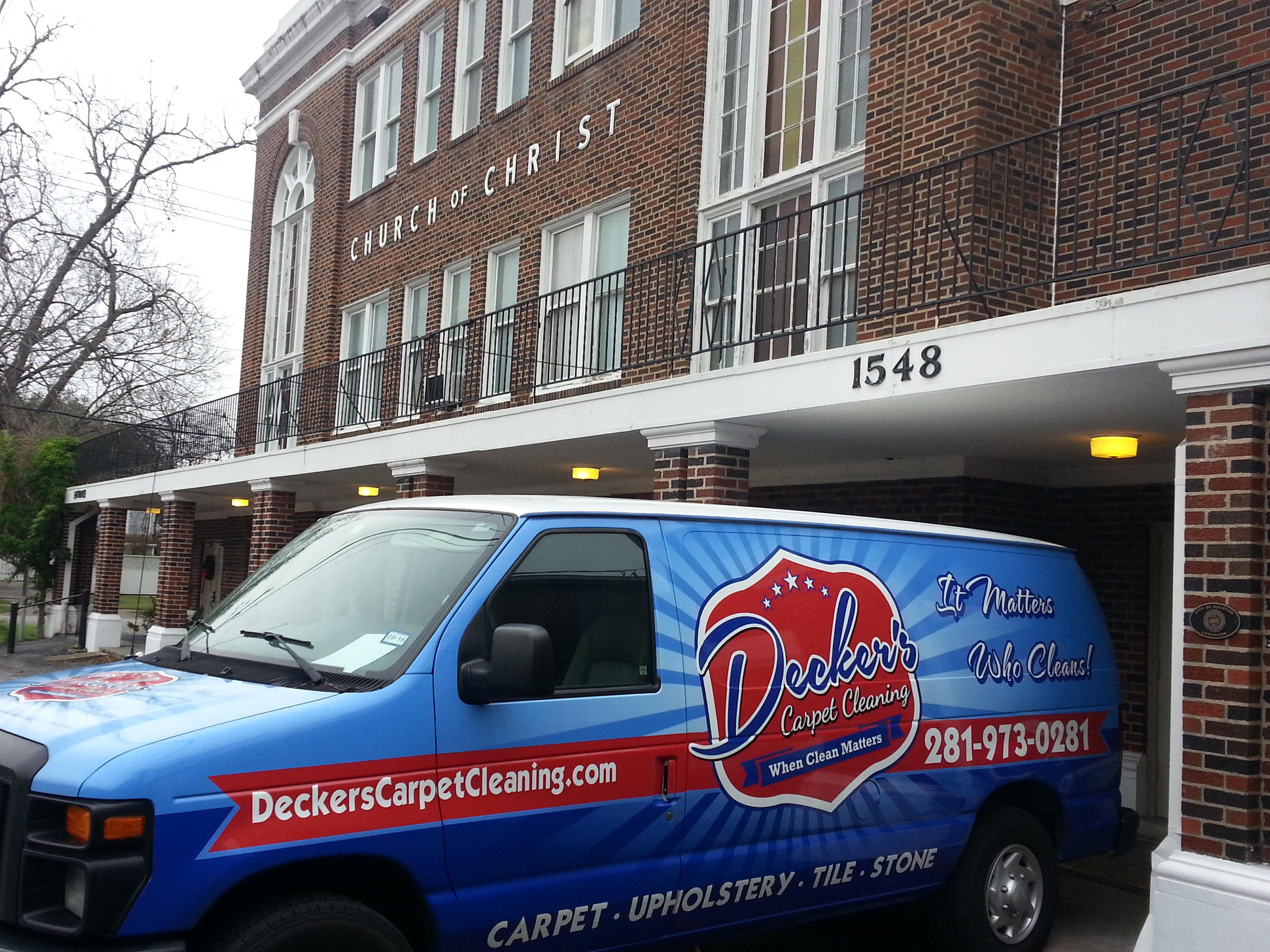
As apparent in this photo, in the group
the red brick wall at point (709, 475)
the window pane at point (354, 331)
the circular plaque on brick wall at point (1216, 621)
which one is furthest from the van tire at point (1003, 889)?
the window pane at point (354, 331)

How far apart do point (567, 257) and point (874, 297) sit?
18.7 ft

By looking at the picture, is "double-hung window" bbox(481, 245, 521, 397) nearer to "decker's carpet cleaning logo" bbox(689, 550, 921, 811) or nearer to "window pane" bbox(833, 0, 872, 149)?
"window pane" bbox(833, 0, 872, 149)

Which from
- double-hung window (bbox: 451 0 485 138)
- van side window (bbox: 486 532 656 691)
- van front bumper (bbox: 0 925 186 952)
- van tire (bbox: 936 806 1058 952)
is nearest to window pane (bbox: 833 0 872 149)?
van tire (bbox: 936 806 1058 952)

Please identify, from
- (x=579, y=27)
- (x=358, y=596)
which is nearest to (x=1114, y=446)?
(x=358, y=596)

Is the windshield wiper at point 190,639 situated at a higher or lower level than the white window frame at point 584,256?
lower

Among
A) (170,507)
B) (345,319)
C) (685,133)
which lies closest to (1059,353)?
(685,133)

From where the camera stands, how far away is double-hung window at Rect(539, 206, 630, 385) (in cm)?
1239

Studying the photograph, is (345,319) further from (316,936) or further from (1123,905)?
(316,936)

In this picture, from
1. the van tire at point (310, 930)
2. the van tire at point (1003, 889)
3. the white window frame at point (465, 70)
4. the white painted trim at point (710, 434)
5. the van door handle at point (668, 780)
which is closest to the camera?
the van tire at point (310, 930)

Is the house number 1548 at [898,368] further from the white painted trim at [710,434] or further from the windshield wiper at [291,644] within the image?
the windshield wiper at [291,644]

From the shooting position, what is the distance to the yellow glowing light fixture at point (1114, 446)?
28.9ft

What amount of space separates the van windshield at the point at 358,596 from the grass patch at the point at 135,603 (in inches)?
1081

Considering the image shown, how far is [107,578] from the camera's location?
24.8 meters

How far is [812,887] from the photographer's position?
209 inches
